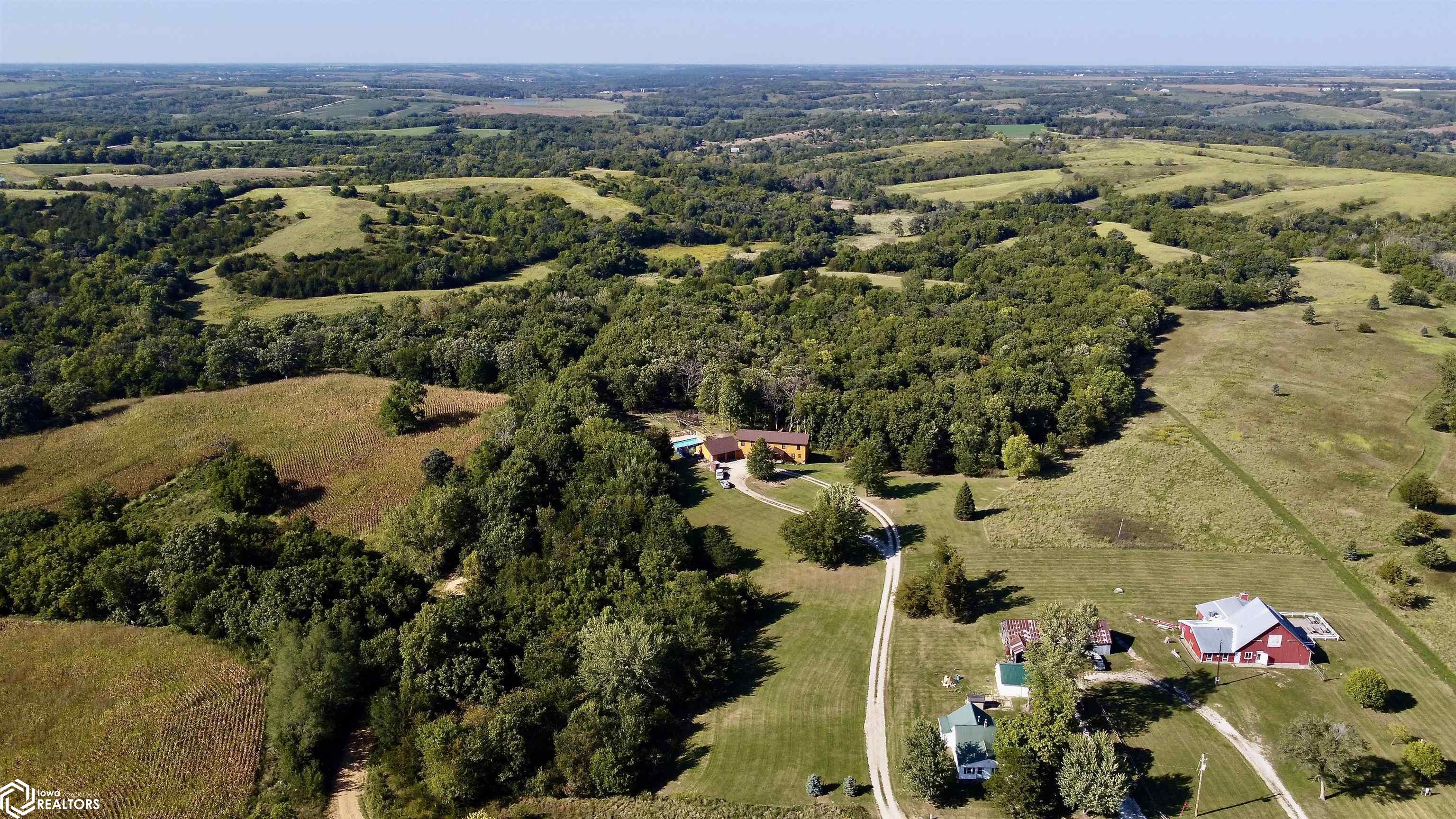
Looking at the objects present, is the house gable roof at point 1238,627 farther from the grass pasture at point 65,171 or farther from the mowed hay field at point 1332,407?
the grass pasture at point 65,171

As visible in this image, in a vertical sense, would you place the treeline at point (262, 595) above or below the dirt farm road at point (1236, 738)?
above

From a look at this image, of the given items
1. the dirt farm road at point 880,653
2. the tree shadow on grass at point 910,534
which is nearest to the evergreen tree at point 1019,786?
the dirt farm road at point 880,653

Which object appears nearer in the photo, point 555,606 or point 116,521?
point 555,606

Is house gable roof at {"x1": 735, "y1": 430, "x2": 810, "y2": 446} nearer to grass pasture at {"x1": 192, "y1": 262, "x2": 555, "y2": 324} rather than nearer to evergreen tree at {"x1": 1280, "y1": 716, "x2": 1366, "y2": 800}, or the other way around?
evergreen tree at {"x1": 1280, "y1": 716, "x2": 1366, "y2": 800}

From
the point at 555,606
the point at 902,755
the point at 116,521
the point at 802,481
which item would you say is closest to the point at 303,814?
the point at 555,606

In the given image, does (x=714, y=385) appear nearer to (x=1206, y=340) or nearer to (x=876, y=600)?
(x=876, y=600)

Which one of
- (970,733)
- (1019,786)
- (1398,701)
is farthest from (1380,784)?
(970,733)

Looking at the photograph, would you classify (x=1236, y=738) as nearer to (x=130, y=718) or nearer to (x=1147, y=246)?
(x=130, y=718)
